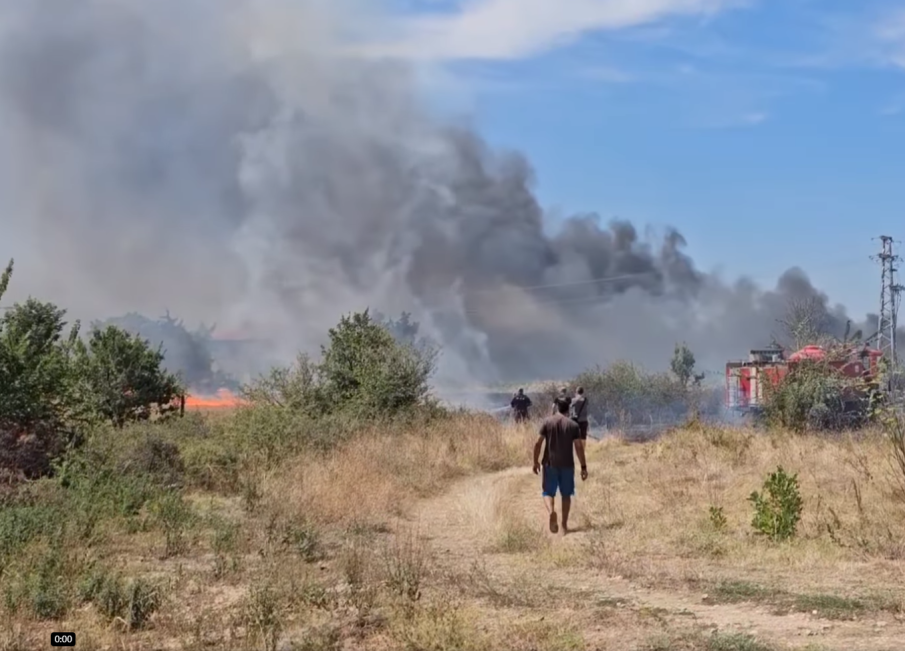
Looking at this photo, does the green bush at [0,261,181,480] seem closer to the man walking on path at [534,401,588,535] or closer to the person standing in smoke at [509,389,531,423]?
the man walking on path at [534,401,588,535]

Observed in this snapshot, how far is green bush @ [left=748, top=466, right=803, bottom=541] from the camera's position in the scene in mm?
10852

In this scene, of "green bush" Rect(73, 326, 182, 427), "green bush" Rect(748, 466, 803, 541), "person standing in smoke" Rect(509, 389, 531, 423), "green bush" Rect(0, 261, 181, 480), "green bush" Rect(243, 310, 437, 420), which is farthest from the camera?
"person standing in smoke" Rect(509, 389, 531, 423)

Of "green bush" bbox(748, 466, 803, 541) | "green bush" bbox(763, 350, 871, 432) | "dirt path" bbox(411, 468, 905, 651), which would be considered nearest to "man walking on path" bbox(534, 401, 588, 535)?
"dirt path" bbox(411, 468, 905, 651)

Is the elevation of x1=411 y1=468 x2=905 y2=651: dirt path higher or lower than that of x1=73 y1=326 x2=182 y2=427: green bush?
lower

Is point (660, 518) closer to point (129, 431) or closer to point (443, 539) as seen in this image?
point (443, 539)

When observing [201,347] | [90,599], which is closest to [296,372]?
[90,599]

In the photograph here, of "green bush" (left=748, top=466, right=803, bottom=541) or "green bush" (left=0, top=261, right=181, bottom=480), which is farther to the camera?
"green bush" (left=0, top=261, right=181, bottom=480)

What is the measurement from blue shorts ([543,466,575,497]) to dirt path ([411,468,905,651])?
52 cm

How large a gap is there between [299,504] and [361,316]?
14.5 metres

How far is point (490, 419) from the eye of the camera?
2488 cm

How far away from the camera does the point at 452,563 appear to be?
10.2m

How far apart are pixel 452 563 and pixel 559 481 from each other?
2.73 m

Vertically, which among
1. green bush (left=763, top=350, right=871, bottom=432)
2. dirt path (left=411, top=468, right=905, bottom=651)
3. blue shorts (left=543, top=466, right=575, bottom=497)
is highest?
green bush (left=763, top=350, right=871, bottom=432)

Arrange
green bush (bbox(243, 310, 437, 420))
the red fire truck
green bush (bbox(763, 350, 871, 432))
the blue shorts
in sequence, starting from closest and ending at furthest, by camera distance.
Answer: the blue shorts < green bush (bbox(763, 350, 871, 432)) < green bush (bbox(243, 310, 437, 420)) < the red fire truck
